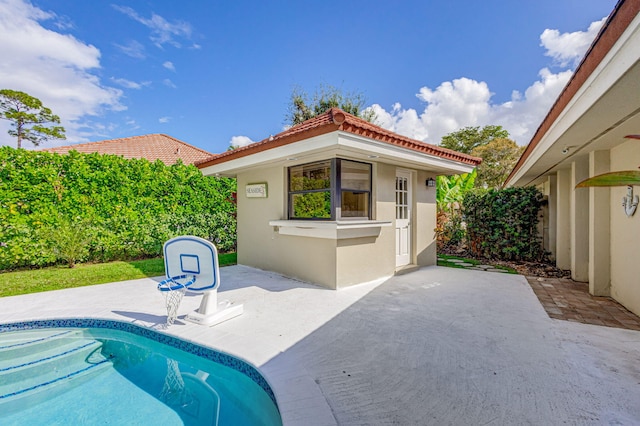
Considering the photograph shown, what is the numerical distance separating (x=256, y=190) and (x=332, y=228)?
3667 mm

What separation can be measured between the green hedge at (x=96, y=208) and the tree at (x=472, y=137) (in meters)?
32.9

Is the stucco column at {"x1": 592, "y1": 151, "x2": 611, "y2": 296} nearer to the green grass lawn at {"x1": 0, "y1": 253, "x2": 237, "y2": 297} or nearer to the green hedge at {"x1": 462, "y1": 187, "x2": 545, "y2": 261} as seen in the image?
the green hedge at {"x1": 462, "y1": 187, "x2": 545, "y2": 261}

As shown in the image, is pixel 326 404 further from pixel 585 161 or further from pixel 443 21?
pixel 443 21

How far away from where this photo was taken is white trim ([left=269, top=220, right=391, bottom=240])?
705cm

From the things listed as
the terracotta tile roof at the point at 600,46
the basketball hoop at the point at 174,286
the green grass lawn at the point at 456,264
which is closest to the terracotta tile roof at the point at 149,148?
the basketball hoop at the point at 174,286

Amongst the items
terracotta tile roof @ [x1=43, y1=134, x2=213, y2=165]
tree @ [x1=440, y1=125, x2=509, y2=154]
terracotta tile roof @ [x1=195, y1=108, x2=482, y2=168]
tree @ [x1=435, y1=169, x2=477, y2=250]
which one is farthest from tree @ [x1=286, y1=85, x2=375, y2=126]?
tree @ [x1=440, y1=125, x2=509, y2=154]

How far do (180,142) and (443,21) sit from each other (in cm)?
2266

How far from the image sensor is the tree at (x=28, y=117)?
98.6 feet

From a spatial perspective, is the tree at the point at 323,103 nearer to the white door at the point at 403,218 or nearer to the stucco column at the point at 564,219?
the white door at the point at 403,218

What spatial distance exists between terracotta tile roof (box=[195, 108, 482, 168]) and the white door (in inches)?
57.0

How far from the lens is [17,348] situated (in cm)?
485

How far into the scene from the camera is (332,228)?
23.0 ft

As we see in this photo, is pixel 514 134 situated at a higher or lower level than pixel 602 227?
higher

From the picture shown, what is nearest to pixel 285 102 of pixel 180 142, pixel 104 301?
pixel 180 142
